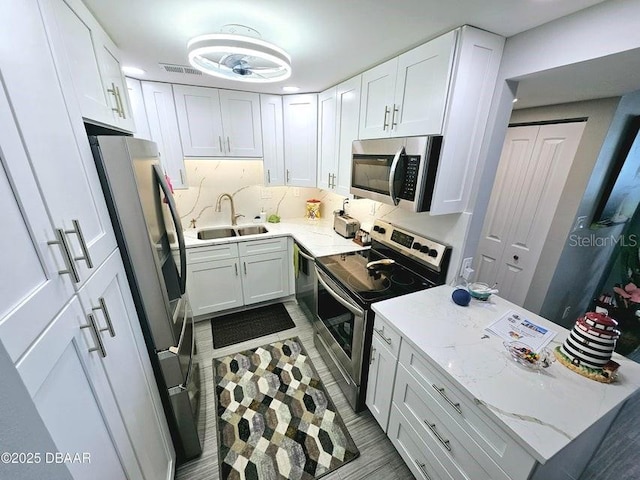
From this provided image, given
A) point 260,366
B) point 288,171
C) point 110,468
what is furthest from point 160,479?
point 288,171

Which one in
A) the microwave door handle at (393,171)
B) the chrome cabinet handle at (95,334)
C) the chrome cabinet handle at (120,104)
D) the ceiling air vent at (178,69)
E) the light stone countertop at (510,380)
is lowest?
the light stone countertop at (510,380)

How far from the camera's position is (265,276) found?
9.18 ft

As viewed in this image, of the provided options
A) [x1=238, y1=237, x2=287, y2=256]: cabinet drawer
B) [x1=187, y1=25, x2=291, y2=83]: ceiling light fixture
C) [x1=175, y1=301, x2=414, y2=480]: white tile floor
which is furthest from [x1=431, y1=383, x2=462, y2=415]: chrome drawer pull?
[x1=238, y1=237, x2=287, y2=256]: cabinet drawer

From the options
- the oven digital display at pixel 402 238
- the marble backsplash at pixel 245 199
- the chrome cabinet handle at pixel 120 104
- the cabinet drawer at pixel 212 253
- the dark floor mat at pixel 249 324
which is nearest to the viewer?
the chrome cabinet handle at pixel 120 104

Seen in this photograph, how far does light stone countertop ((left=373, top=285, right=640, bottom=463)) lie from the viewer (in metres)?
0.81

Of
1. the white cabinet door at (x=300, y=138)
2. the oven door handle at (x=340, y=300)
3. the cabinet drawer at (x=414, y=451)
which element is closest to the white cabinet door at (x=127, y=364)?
the oven door handle at (x=340, y=300)

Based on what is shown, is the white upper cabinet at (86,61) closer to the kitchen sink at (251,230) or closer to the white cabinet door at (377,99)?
the white cabinet door at (377,99)

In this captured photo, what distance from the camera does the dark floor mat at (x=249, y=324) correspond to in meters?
2.50

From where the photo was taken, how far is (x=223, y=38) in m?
1.10

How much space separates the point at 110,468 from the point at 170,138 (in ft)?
7.77

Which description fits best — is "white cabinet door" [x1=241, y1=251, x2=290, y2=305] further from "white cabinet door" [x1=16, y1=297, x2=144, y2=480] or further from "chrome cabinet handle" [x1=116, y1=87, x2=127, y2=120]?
"white cabinet door" [x1=16, y1=297, x2=144, y2=480]

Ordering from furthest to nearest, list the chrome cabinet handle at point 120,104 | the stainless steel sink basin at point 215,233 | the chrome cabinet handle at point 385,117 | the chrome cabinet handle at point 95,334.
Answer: the stainless steel sink basin at point 215,233, the chrome cabinet handle at point 385,117, the chrome cabinet handle at point 120,104, the chrome cabinet handle at point 95,334

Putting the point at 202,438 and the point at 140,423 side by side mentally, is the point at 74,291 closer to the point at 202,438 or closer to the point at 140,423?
the point at 140,423

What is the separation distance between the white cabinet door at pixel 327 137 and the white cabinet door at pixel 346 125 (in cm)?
8
